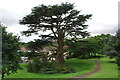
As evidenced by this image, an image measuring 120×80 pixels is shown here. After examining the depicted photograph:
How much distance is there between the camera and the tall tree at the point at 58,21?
2177 cm

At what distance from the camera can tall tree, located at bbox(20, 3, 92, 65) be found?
71.4 feet

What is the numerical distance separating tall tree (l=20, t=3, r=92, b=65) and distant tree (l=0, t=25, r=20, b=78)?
1076cm

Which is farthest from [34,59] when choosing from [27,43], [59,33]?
[59,33]

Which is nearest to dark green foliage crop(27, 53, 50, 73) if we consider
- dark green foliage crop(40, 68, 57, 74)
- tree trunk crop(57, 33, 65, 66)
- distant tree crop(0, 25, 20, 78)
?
dark green foliage crop(40, 68, 57, 74)

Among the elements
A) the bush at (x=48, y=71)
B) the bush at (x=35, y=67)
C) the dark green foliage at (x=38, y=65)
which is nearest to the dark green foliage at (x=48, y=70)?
the bush at (x=48, y=71)

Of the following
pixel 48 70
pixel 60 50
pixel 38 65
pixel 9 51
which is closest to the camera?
pixel 9 51

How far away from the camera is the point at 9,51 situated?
11133 mm

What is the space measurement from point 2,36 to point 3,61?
1810 millimetres

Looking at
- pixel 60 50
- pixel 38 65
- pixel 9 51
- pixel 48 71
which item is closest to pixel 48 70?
pixel 48 71

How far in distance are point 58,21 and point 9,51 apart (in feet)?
42.3

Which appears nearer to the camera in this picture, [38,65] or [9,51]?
[9,51]

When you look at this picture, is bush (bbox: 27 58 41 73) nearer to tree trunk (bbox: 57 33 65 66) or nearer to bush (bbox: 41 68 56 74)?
bush (bbox: 41 68 56 74)

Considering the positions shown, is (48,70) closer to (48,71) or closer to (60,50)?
(48,71)

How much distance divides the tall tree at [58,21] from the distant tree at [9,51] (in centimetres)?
1076
